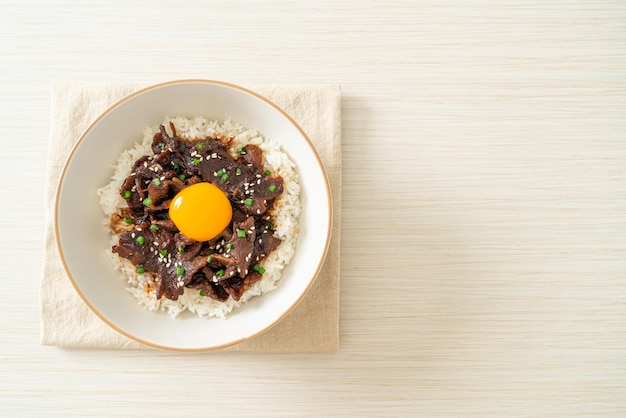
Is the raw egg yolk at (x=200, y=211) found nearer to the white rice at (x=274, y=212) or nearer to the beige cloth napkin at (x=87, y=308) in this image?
the white rice at (x=274, y=212)

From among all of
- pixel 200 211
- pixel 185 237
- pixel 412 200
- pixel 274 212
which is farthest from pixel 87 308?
pixel 412 200

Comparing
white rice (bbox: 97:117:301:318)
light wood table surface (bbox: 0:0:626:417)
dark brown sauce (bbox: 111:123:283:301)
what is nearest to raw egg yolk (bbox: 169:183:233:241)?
dark brown sauce (bbox: 111:123:283:301)

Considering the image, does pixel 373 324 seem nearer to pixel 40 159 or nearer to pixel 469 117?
pixel 469 117

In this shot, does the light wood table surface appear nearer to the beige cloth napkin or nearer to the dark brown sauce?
the beige cloth napkin

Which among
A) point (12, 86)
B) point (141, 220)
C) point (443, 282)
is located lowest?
point (443, 282)

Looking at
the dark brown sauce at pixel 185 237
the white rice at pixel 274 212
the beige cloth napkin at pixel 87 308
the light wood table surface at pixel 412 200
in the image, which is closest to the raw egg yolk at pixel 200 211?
the dark brown sauce at pixel 185 237

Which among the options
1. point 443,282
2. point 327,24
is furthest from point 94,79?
point 443,282

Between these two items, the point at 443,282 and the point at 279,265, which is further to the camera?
the point at 443,282
